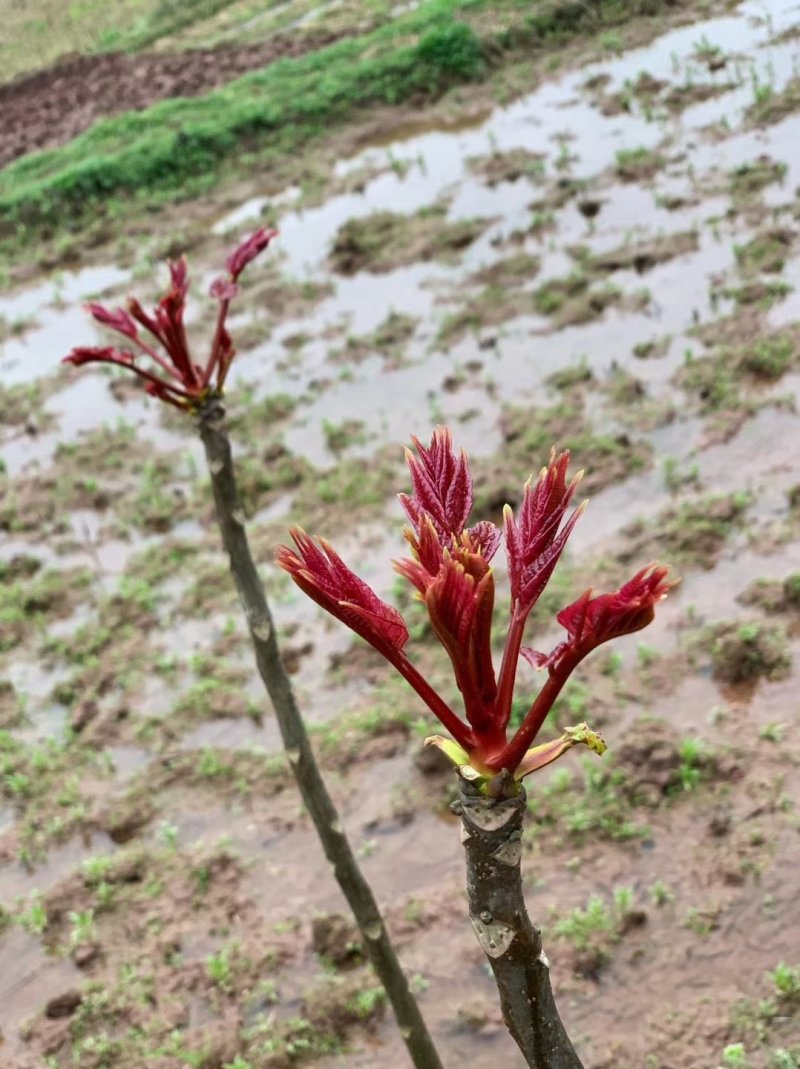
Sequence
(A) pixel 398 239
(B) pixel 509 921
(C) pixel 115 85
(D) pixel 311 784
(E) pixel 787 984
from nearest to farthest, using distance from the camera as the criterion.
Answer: (B) pixel 509 921
(D) pixel 311 784
(E) pixel 787 984
(A) pixel 398 239
(C) pixel 115 85

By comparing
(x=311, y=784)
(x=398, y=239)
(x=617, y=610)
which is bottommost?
(x=311, y=784)

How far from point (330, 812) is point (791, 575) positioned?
311cm

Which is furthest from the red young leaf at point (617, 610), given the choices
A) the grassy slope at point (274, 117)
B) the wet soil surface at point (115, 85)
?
the wet soil surface at point (115, 85)

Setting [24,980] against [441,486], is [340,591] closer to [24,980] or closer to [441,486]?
[441,486]

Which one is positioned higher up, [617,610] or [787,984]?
[617,610]

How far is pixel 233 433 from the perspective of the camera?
8.03 metres

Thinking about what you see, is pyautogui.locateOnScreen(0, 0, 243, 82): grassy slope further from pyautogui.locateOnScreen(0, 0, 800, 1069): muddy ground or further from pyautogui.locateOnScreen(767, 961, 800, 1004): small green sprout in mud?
pyautogui.locateOnScreen(767, 961, 800, 1004): small green sprout in mud

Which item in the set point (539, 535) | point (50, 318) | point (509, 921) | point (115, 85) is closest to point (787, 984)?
point (509, 921)

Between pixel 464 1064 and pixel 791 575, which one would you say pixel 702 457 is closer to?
pixel 791 575

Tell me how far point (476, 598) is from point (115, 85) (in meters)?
18.3

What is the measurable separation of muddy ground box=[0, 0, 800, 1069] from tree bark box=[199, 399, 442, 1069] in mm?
927

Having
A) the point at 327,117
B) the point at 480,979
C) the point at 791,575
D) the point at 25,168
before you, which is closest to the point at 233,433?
the point at 791,575

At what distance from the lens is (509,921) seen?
1302mm

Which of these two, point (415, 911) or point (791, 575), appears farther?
point (791, 575)
